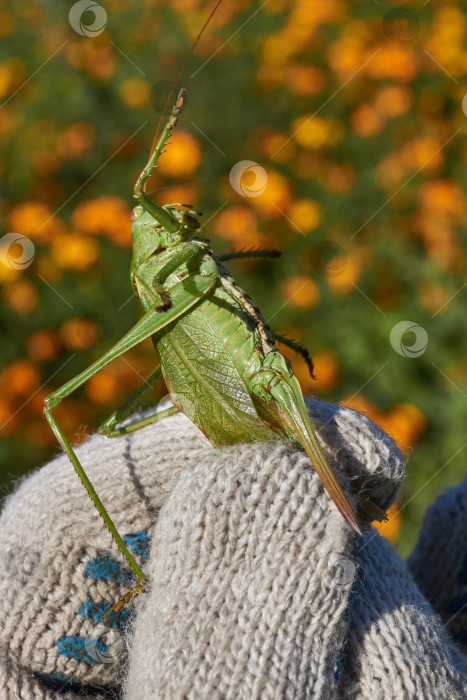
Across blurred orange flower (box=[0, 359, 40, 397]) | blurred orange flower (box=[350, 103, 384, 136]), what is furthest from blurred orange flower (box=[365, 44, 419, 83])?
blurred orange flower (box=[0, 359, 40, 397])

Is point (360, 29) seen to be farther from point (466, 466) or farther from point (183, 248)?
point (183, 248)

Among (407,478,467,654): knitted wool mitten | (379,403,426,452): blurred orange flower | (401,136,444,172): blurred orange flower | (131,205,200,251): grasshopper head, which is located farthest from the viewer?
(401,136,444,172): blurred orange flower

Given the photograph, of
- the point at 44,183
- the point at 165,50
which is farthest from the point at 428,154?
the point at 44,183

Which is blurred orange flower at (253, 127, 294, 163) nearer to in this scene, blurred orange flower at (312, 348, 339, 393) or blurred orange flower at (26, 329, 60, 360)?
blurred orange flower at (312, 348, 339, 393)

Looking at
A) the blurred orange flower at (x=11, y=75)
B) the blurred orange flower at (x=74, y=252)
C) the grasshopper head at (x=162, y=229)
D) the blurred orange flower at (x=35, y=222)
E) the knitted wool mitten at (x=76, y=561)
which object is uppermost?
the blurred orange flower at (x=11, y=75)

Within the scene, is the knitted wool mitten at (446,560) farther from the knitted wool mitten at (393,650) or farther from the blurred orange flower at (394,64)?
the blurred orange flower at (394,64)

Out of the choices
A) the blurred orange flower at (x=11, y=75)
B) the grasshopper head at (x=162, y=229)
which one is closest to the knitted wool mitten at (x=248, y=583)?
the grasshopper head at (x=162, y=229)

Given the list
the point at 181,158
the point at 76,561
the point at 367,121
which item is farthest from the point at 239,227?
the point at 76,561
